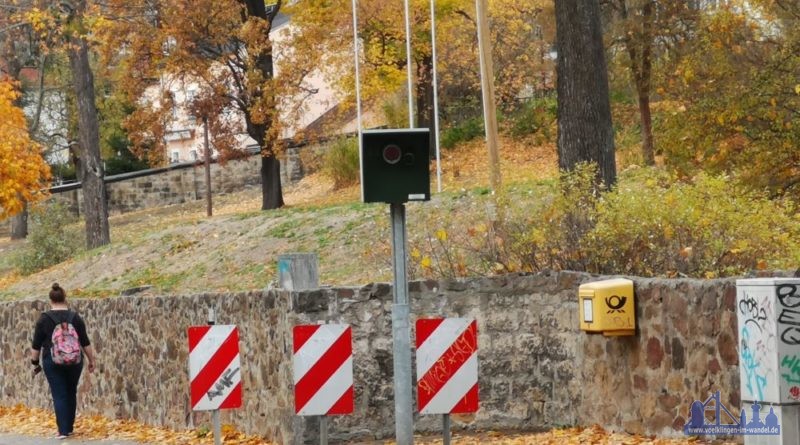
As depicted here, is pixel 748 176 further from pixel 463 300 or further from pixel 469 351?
pixel 469 351

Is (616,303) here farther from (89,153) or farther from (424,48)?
(424,48)

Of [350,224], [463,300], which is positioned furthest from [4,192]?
[463,300]

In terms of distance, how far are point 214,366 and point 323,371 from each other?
1.78 meters

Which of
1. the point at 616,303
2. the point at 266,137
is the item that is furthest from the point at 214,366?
the point at 266,137

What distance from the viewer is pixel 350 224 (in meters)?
Result: 28.9

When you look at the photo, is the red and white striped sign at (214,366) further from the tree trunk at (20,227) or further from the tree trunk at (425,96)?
the tree trunk at (20,227)

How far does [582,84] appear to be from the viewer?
20531 millimetres

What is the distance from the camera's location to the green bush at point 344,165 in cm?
4356

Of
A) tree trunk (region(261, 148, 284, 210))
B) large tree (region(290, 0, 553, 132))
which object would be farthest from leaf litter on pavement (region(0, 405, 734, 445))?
large tree (region(290, 0, 553, 132))

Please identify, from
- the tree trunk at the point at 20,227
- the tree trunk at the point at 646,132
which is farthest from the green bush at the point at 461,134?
the tree trunk at the point at 20,227

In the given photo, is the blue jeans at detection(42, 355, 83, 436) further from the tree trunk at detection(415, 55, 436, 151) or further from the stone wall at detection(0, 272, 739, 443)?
the tree trunk at detection(415, 55, 436, 151)

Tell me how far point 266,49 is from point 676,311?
28588 mm

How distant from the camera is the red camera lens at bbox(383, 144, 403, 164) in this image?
34.5 ft

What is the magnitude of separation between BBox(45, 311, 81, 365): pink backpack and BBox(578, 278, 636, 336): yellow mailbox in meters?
6.55
